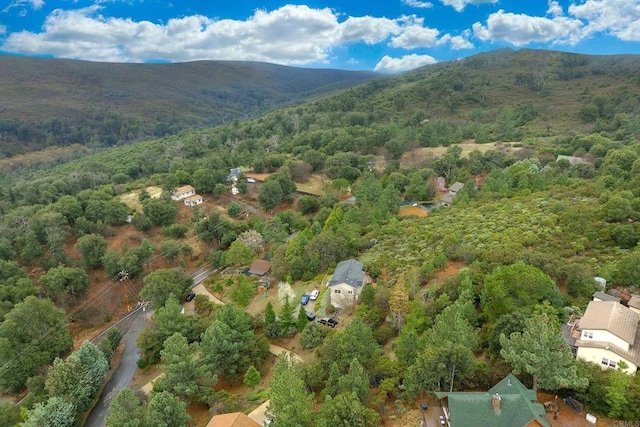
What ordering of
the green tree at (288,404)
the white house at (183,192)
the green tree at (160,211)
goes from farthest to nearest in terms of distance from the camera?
the white house at (183,192)
the green tree at (160,211)
the green tree at (288,404)

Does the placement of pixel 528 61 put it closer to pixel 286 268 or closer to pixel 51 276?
pixel 286 268

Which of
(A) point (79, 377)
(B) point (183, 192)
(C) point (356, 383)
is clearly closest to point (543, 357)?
(C) point (356, 383)

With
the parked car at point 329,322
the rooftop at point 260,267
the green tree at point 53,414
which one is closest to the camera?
the green tree at point 53,414

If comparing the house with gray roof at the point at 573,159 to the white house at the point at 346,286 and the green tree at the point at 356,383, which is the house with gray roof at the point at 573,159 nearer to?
the white house at the point at 346,286

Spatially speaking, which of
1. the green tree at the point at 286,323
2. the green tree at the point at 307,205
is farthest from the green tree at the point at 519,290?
the green tree at the point at 307,205

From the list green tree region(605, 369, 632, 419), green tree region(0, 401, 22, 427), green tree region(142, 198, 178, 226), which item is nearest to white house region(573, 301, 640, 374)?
green tree region(605, 369, 632, 419)

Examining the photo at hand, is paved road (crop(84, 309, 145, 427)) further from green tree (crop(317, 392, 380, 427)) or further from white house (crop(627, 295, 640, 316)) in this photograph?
white house (crop(627, 295, 640, 316))

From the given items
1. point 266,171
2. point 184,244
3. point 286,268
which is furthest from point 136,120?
point 286,268
